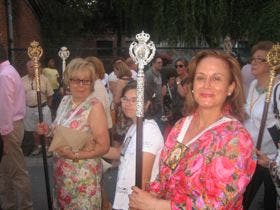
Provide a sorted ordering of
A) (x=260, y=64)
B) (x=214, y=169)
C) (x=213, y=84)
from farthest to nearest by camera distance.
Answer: (x=260, y=64)
(x=213, y=84)
(x=214, y=169)

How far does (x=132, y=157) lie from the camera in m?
2.96

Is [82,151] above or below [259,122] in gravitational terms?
below

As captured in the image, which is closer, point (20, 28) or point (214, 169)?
point (214, 169)

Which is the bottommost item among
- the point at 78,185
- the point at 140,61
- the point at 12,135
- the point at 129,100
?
the point at 78,185

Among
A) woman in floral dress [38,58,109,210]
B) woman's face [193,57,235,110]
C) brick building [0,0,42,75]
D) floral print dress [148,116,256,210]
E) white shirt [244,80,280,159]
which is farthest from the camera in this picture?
brick building [0,0,42,75]

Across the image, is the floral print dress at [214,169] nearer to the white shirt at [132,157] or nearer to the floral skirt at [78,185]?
the white shirt at [132,157]

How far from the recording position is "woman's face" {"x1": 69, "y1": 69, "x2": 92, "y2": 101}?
367 centimetres

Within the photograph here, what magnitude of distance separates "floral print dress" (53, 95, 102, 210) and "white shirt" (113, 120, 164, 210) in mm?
626

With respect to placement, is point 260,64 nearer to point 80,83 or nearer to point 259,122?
point 259,122

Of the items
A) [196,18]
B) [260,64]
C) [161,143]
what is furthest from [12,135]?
[196,18]

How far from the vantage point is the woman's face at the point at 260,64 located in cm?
431

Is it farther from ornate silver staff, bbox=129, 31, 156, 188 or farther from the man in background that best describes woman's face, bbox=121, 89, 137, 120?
the man in background

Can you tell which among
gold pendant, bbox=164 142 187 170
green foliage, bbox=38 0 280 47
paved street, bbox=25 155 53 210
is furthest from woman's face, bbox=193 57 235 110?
green foliage, bbox=38 0 280 47

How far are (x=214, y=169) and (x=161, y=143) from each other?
0.81m
